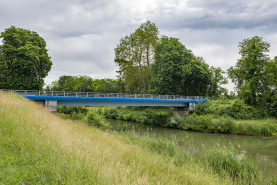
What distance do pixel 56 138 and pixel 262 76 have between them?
1466 inches

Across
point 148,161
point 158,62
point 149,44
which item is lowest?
point 148,161

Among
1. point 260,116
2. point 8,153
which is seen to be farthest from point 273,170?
point 260,116

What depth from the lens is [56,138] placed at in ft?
23.5

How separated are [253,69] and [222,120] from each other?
42.2ft

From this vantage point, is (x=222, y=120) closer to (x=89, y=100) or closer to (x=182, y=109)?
(x=182, y=109)

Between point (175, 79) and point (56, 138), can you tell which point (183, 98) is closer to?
point (175, 79)

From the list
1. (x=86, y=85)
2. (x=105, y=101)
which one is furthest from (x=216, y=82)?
(x=86, y=85)

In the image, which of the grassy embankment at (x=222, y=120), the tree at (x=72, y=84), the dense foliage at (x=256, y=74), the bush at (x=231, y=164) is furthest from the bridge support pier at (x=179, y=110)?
the tree at (x=72, y=84)

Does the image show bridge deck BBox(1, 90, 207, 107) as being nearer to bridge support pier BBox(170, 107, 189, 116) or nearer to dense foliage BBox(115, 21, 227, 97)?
bridge support pier BBox(170, 107, 189, 116)

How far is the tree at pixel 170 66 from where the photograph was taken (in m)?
42.4

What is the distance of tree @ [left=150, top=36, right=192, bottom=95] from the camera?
42.4 m

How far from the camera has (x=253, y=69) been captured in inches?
1430

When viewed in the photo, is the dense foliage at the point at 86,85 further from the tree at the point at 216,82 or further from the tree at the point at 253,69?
the tree at the point at 253,69

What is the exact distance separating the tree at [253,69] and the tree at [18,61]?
3492 centimetres
